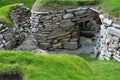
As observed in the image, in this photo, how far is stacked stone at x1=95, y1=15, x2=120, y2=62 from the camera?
49.5 ft

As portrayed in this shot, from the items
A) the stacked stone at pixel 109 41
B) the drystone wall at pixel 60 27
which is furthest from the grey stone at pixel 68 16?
the stacked stone at pixel 109 41

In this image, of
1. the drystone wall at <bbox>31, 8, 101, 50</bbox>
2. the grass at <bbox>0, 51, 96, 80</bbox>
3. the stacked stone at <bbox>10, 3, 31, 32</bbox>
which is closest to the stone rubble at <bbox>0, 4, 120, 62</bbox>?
the drystone wall at <bbox>31, 8, 101, 50</bbox>

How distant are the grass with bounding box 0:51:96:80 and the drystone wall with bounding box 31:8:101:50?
12449 millimetres

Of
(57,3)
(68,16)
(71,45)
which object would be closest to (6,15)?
(57,3)

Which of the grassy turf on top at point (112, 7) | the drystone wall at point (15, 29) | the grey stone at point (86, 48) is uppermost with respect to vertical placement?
the grassy turf on top at point (112, 7)

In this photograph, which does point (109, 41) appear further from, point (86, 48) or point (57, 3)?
point (57, 3)

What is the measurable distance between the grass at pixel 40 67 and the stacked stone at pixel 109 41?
790cm

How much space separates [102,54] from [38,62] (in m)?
10.0

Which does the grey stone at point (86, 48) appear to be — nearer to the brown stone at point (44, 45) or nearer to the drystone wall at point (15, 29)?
the brown stone at point (44, 45)

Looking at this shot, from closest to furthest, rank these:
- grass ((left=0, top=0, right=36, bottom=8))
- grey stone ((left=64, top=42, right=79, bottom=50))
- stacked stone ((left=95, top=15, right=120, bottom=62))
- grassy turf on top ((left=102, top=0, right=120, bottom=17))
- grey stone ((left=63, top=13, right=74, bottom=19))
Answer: stacked stone ((left=95, top=15, right=120, bottom=62))
grassy turf on top ((left=102, top=0, right=120, bottom=17))
grey stone ((left=63, top=13, right=74, bottom=19))
grey stone ((left=64, top=42, right=79, bottom=50))
grass ((left=0, top=0, right=36, bottom=8))

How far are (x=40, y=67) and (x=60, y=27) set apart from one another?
13356 millimetres

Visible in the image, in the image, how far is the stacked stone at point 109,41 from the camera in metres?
15.1

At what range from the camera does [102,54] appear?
1658 centimetres

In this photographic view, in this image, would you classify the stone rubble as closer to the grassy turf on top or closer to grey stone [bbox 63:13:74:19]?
grey stone [bbox 63:13:74:19]
